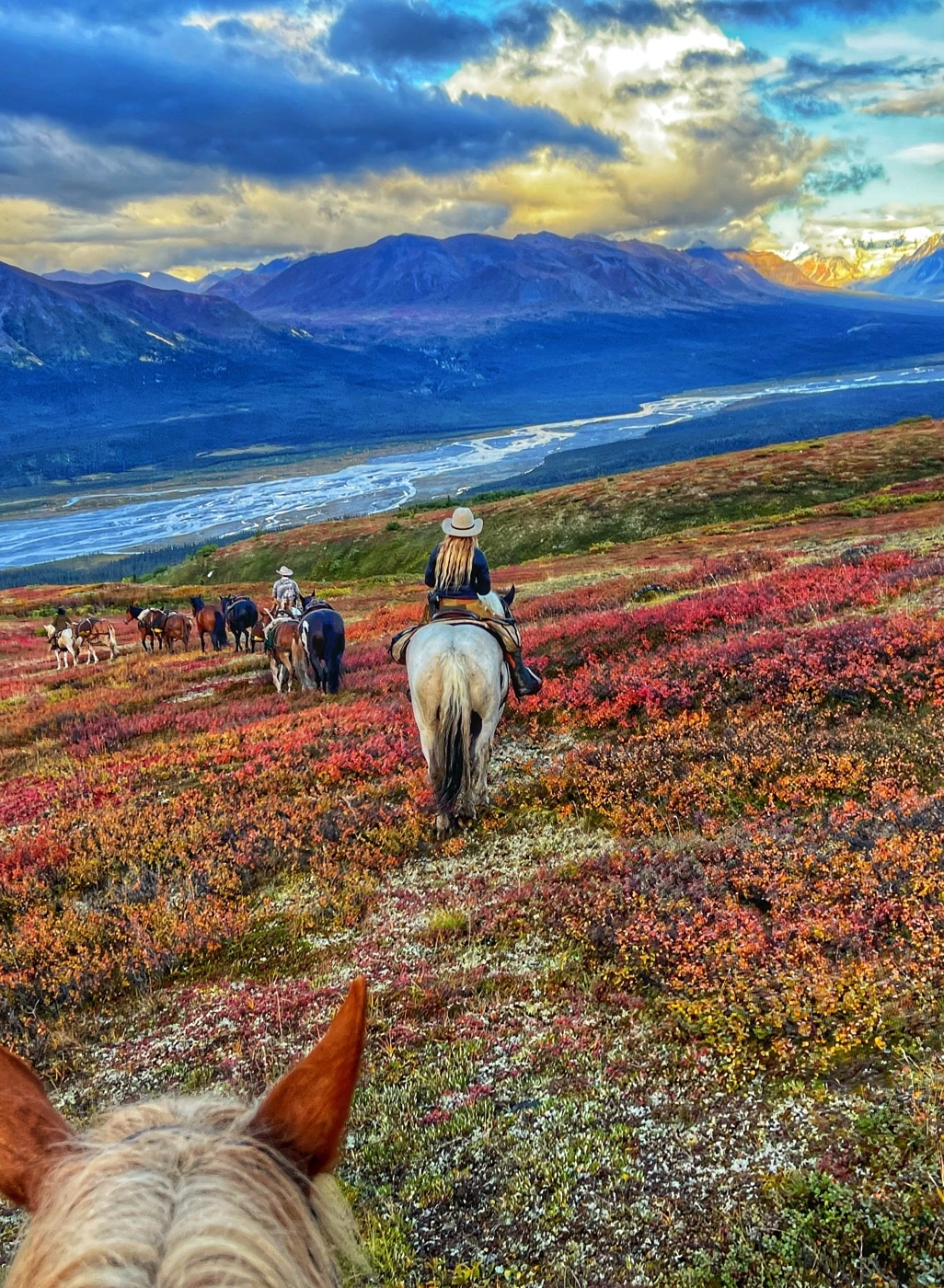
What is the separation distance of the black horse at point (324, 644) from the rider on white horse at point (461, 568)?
25.0 ft

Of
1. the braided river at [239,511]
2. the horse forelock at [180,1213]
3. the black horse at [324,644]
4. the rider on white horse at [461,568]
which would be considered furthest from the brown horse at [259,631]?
the braided river at [239,511]

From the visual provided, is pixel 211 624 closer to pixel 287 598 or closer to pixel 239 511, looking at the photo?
pixel 287 598

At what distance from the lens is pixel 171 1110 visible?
1716 mm

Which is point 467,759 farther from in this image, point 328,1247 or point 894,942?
point 328,1247

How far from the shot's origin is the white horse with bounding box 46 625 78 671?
29548 mm

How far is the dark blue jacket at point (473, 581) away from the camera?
10047 mm

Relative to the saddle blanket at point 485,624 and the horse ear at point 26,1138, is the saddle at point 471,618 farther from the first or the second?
the horse ear at point 26,1138

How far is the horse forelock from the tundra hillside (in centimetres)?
269

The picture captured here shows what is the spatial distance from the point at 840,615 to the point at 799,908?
986cm

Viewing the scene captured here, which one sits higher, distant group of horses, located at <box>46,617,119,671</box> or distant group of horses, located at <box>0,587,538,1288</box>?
distant group of horses, located at <box>0,587,538,1288</box>

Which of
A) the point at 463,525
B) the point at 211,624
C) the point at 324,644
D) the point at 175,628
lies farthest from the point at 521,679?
the point at 175,628

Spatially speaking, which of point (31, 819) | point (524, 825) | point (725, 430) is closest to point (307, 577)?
point (31, 819)

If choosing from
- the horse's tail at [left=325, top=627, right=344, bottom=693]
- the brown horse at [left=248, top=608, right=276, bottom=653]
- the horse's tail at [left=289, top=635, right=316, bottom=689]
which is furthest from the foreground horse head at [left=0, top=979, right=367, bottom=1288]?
the brown horse at [left=248, top=608, right=276, bottom=653]

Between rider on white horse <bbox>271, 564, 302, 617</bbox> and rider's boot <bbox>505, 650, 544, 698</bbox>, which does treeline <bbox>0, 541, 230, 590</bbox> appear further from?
rider's boot <bbox>505, 650, 544, 698</bbox>
